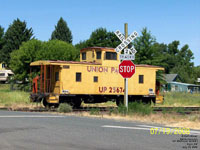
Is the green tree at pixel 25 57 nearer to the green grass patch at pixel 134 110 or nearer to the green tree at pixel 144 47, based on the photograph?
the green tree at pixel 144 47

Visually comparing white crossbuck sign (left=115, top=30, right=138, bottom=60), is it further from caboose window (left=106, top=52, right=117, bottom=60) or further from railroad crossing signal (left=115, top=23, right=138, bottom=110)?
caboose window (left=106, top=52, right=117, bottom=60)

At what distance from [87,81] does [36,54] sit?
35.6 m

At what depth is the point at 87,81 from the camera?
2380 centimetres

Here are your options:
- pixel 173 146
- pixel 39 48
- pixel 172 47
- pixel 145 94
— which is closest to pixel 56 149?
pixel 173 146

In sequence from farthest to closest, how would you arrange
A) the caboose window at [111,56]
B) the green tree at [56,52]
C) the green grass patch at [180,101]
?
the green tree at [56,52], the green grass patch at [180,101], the caboose window at [111,56]

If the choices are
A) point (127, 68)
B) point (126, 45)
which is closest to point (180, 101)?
point (127, 68)

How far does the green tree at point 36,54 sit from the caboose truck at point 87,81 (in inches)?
1300

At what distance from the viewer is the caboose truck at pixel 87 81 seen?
22.9m

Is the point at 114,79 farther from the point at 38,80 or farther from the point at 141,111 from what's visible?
the point at 141,111

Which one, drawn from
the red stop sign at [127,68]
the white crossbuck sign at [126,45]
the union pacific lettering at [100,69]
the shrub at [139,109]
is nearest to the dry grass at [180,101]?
the union pacific lettering at [100,69]

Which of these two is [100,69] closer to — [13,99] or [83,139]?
[13,99]

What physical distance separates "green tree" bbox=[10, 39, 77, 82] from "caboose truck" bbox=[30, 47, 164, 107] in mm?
33018

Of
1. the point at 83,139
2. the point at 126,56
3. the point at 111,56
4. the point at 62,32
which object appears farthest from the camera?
the point at 62,32

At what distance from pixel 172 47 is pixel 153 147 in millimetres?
117686
